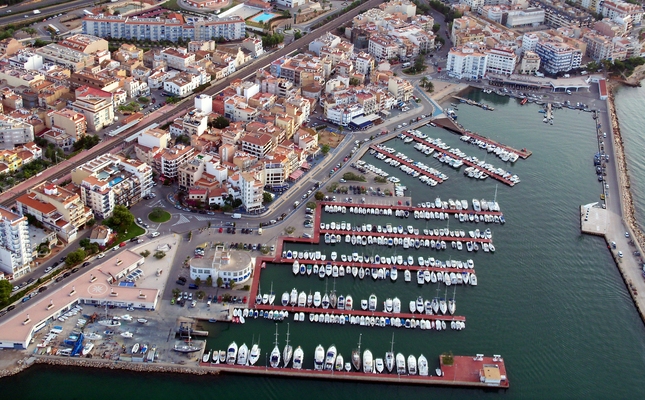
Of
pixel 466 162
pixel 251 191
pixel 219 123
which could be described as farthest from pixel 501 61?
pixel 251 191

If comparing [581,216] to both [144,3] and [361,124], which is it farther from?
[144,3]

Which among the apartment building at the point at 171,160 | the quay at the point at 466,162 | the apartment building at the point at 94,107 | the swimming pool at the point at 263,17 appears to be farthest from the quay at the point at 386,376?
the swimming pool at the point at 263,17

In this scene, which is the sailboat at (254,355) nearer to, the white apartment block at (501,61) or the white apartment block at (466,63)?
the white apartment block at (466,63)

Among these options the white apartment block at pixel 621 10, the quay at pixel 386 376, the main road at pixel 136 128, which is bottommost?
the quay at pixel 386 376

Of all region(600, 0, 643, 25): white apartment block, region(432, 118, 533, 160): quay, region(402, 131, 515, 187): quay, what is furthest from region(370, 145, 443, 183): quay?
region(600, 0, 643, 25): white apartment block

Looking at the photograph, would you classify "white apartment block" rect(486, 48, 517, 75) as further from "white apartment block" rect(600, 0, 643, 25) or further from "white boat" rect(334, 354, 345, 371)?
"white boat" rect(334, 354, 345, 371)
